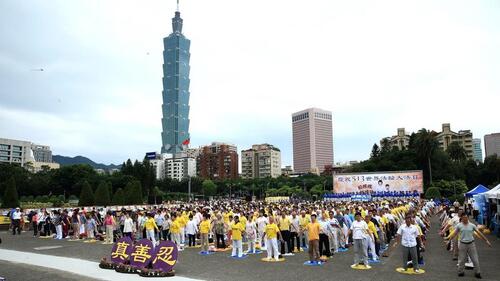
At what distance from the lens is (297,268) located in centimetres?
1287

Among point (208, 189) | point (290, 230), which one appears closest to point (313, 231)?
point (290, 230)

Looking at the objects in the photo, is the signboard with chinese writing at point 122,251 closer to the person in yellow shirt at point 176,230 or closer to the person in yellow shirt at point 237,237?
the person in yellow shirt at point 237,237

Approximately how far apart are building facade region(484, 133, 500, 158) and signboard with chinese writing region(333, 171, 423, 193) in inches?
6220

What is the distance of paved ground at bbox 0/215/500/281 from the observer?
1145cm

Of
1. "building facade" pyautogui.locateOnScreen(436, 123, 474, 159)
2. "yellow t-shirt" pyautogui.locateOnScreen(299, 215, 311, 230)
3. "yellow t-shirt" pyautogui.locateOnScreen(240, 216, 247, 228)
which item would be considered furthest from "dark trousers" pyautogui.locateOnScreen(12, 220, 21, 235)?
"building facade" pyautogui.locateOnScreen(436, 123, 474, 159)

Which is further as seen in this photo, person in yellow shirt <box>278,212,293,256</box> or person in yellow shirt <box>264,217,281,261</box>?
person in yellow shirt <box>278,212,293,256</box>

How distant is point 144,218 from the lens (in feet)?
68.4

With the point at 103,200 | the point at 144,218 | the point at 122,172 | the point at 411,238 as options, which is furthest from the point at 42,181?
the point at 411,238

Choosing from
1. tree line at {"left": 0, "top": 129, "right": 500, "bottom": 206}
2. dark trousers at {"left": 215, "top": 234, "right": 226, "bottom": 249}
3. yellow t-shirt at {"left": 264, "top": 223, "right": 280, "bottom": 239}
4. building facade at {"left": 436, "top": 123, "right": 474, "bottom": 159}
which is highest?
building facade at {"left": 436, "top": 123, "right": 474, "bottom": 159}

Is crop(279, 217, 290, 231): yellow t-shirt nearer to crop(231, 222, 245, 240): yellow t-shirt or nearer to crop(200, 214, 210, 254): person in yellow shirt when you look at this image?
crop(231, 222, 245, 240): yellow t-shirt

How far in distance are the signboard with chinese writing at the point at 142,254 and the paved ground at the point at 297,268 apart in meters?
0.79

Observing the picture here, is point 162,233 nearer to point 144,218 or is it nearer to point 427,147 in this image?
point 144,218

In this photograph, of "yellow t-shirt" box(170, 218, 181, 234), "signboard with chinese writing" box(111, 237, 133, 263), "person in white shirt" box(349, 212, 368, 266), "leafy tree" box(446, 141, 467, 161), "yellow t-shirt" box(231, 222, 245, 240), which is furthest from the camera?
"leafy tree" box(446, 141, 467, 161)

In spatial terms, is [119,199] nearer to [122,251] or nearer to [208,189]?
[122,251]
